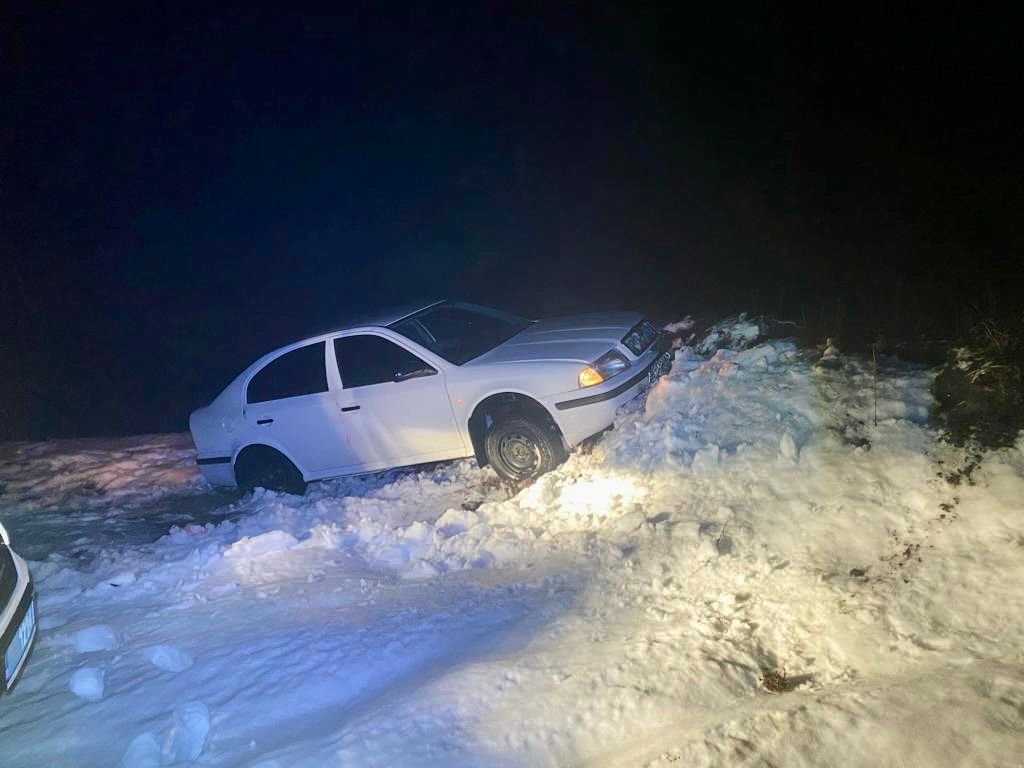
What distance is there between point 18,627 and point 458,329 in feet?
13.7

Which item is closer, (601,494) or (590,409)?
(601,494)

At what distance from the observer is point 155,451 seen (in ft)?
32.4

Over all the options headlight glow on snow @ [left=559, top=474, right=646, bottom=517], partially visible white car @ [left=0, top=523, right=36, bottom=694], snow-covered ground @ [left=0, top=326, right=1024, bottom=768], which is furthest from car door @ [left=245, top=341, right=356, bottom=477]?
partially visible white car @ [left=0, top=523, right=36, bottom=694]

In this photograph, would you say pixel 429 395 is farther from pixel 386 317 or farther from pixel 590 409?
pixel 590 409

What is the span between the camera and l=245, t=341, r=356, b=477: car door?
671 centimetres

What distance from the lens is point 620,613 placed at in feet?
12.5

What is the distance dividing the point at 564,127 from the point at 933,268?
12707mm

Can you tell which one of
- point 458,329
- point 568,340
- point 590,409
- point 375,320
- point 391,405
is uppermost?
point 375,320

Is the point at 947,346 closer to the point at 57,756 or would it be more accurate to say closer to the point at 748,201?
the point at 57,756

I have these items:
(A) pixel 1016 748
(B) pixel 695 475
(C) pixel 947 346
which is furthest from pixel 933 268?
(A) pixel 1016 748

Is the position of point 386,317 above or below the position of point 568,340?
above

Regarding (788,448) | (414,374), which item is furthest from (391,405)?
(788,448)

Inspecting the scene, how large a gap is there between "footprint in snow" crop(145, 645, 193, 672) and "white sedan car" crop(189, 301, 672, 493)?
273cm

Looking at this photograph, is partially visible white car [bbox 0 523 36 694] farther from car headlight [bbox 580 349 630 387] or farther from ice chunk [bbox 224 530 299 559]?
car headlight [bbox 580 349 630 387]
